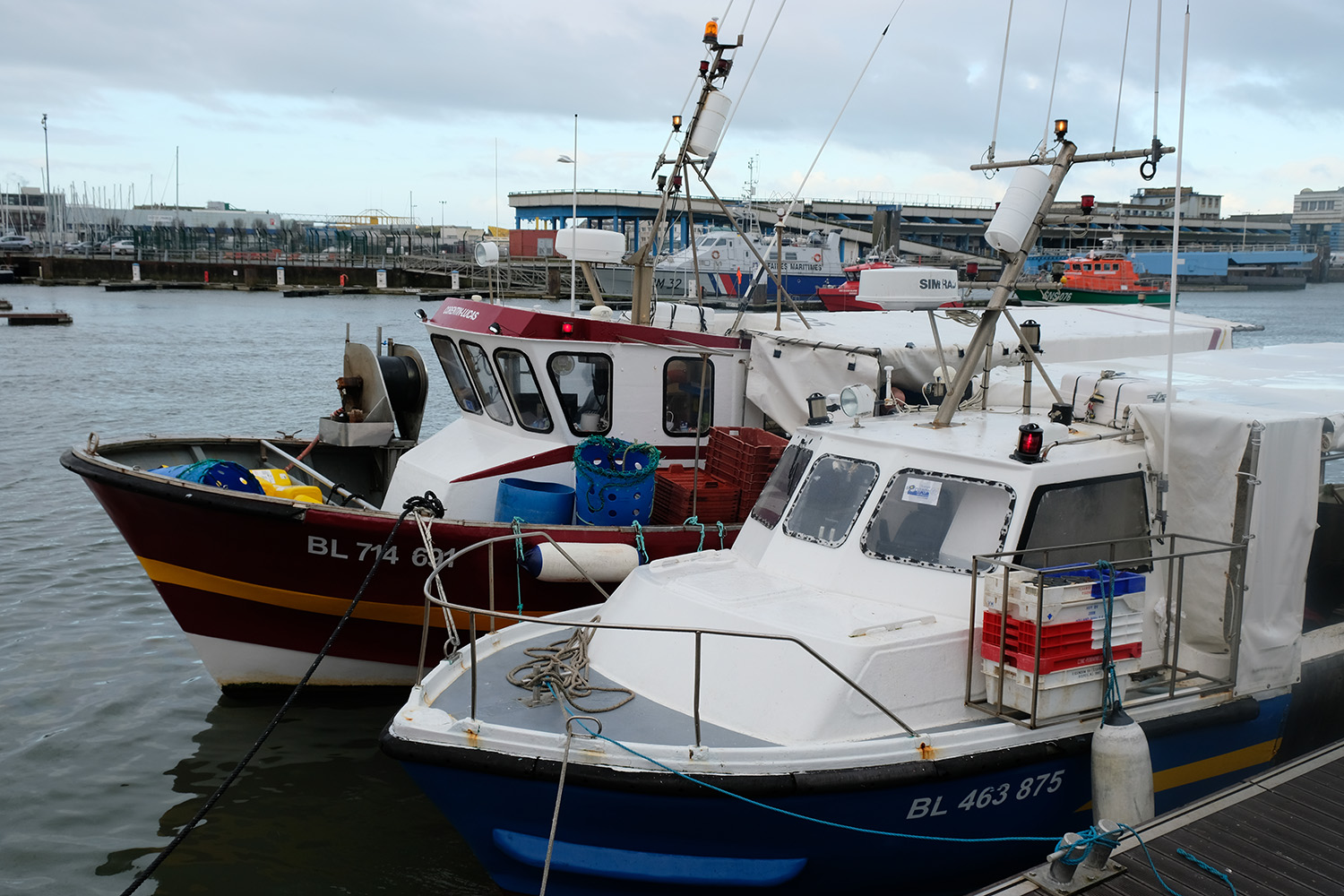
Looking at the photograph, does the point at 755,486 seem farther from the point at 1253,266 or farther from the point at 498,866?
the point at 1253,266

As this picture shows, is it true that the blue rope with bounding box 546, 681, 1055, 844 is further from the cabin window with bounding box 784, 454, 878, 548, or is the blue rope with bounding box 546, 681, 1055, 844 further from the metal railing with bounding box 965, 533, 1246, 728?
the cabin window with bounding box 784, 454, 878, 548

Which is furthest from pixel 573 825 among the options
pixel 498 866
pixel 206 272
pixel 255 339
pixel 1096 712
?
pixel 206 272

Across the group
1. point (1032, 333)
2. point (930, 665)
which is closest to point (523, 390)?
point (1032, 333)

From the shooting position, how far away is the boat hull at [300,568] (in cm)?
828

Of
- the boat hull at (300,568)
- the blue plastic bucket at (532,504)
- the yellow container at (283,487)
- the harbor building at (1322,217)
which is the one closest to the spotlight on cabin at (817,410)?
the boat hull at (300,568)

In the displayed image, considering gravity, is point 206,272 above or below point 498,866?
above

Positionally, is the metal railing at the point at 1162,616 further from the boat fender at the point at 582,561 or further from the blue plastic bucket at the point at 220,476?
the blue plastic bucket at the point at 220,476

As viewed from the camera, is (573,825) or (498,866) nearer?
(573,825)

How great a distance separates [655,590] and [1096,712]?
8.25 feet

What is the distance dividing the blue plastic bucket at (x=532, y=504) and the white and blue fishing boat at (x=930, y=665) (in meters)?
2.22

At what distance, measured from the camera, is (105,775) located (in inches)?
323

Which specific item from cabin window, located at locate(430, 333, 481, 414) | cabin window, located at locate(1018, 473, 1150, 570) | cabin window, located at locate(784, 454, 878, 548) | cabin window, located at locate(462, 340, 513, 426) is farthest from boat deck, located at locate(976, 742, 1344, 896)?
cabin window, located at locate(430, 333, 481, 414)

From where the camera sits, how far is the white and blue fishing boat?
5.09m

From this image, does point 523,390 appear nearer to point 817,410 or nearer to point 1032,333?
point 817,410
